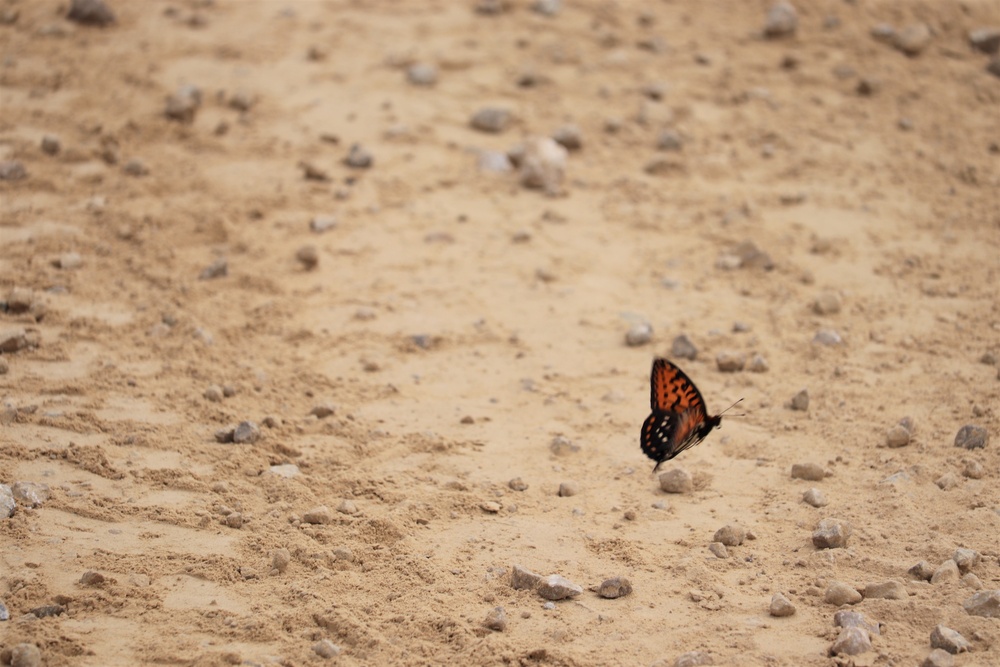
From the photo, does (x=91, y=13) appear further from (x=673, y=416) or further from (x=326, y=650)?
(x=326, y=650)

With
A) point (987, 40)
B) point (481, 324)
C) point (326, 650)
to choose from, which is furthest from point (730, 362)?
point (987, 40)

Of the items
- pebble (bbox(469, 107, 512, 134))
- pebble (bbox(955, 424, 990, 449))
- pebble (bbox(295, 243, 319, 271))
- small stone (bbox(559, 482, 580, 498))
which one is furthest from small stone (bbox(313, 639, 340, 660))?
pebble (bbox(469, 107, 512, 134))

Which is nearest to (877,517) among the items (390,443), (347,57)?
(390,443)

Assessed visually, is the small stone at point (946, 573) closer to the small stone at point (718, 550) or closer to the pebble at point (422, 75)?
the small stone at point (718, 550)

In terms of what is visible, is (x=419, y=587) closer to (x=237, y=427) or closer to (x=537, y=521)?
(x=537, y=521)

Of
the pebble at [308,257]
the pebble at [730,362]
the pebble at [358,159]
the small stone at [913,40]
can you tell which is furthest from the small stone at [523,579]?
the small stone at [913,40]

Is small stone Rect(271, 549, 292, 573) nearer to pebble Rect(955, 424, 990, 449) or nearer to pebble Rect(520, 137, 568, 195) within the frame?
pebble Rect(955, 424, 990, 449)
